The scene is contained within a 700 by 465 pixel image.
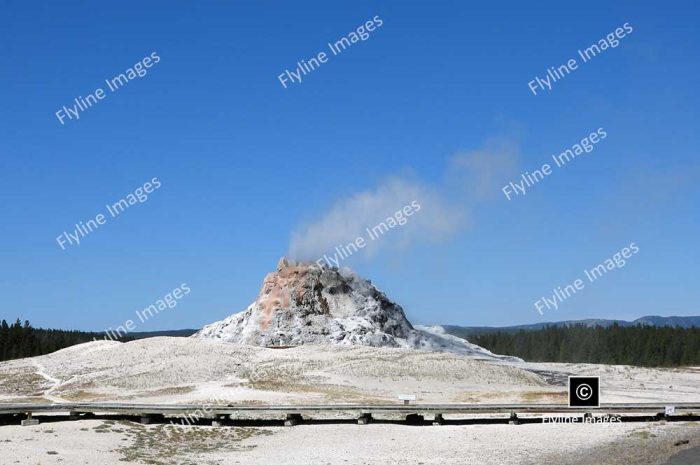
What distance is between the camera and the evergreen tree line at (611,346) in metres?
135

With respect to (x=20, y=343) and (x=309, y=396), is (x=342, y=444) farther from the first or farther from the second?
(x=20, y=343)

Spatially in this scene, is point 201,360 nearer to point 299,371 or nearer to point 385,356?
point 299,371

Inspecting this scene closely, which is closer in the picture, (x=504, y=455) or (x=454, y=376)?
(x=504, y=455)

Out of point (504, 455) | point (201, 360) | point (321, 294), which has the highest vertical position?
point (321, 294)

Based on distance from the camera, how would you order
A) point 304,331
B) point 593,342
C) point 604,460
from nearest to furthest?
point 604,460 < point 304,331 < point 593,342

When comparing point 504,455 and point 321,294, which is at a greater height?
point 321,294

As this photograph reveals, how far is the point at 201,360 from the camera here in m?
66.1

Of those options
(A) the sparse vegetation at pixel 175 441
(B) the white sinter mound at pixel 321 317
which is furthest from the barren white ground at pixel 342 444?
(B) the white sinter mound at pixel 321 317

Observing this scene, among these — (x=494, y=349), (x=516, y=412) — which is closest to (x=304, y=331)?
(x=516, y=412)

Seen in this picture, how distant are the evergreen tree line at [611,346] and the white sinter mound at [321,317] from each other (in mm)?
45792

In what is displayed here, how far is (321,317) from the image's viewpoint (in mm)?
90312

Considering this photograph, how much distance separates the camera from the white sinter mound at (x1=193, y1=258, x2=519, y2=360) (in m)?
87.1

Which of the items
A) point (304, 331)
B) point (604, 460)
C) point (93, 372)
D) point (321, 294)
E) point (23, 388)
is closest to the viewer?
point (604, 460)

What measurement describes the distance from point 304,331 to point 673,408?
54401 millimetres
